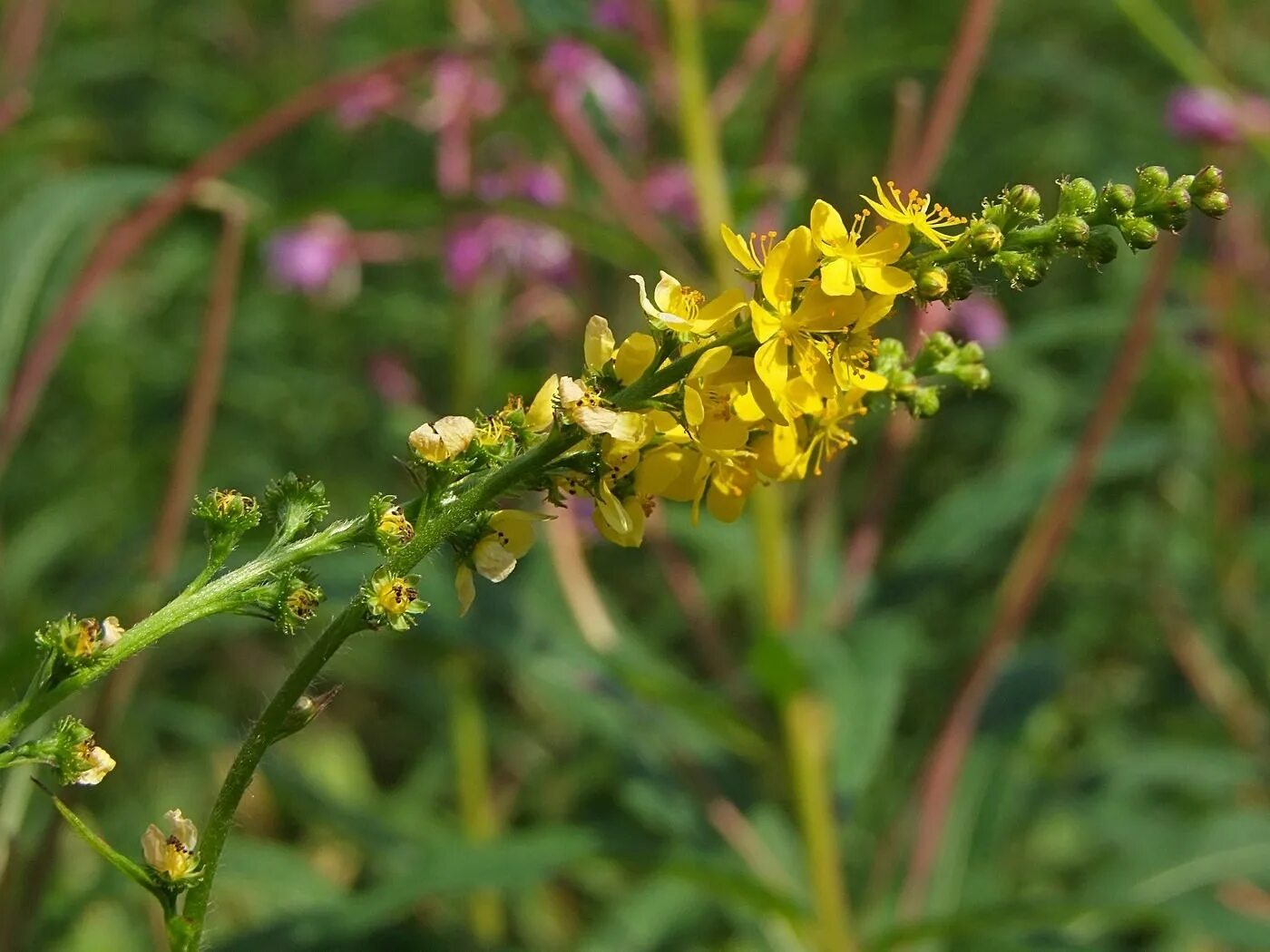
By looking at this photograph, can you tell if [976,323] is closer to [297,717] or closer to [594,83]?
[594,83]

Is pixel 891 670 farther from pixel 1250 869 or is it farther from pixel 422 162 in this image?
pixel 422 162

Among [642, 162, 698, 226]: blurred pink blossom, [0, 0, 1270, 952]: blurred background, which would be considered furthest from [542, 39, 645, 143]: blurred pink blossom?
[642, 162, 698, 226]: blurred pink blossom

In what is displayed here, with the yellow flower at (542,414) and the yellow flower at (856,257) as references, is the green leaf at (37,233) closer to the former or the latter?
the yellow flower at (542,414)

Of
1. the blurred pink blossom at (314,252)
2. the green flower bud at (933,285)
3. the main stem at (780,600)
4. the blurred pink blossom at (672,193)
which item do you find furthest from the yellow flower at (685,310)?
the blurred pink blossom at (314,252)

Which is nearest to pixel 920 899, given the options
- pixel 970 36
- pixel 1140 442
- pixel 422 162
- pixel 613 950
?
pixel 613 950

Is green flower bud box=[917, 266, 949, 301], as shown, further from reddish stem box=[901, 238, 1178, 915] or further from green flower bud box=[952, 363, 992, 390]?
reddish stem box=[901, 238, 1178, 915]
